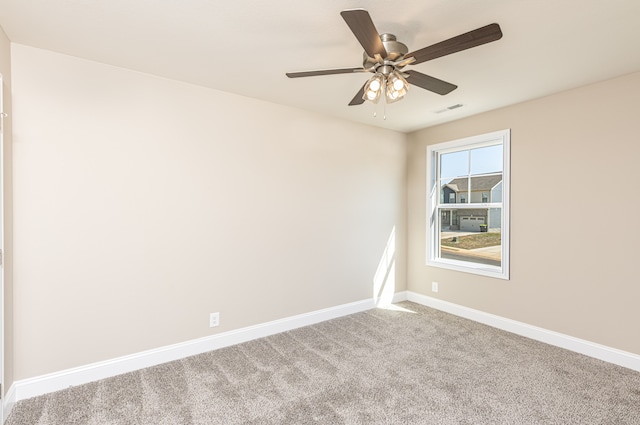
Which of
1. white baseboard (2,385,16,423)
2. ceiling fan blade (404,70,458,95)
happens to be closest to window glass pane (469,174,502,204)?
ceiling fan blade (404,70,458,95)

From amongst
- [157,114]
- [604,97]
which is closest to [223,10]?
[157,114]

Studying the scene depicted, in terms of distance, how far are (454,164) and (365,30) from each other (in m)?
3.09

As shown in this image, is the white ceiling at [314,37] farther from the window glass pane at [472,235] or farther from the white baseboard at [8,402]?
the white baseboard at [8,402]

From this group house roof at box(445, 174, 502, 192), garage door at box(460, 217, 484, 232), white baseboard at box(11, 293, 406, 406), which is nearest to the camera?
white baseboard at box(11, 293, 406, 406)

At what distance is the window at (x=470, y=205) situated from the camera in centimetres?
358

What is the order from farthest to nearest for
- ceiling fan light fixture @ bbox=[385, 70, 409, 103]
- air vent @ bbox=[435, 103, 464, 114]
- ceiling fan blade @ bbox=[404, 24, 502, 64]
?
1. air vent @ bbox=[435, 103, 464, 114]
2. ceiling fan light fixture @ bbox=[385, 70, 409, 103]
3. ceiling fan blade @ bbox=[404, 24, 502, 64]

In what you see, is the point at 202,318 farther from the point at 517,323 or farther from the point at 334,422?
the point at 517,323

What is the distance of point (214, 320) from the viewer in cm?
299

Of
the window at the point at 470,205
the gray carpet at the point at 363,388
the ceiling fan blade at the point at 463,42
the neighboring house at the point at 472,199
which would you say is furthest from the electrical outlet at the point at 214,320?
the neighboring house at the point at 472,199

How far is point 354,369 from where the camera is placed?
259 cm

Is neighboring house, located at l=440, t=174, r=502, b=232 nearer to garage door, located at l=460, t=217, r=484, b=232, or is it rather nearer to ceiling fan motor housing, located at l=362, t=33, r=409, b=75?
garage door, located at l=460, t=217, r=484, b=232

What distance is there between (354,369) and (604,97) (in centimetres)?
326

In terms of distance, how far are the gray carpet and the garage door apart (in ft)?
4.50

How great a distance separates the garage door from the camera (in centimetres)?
392
